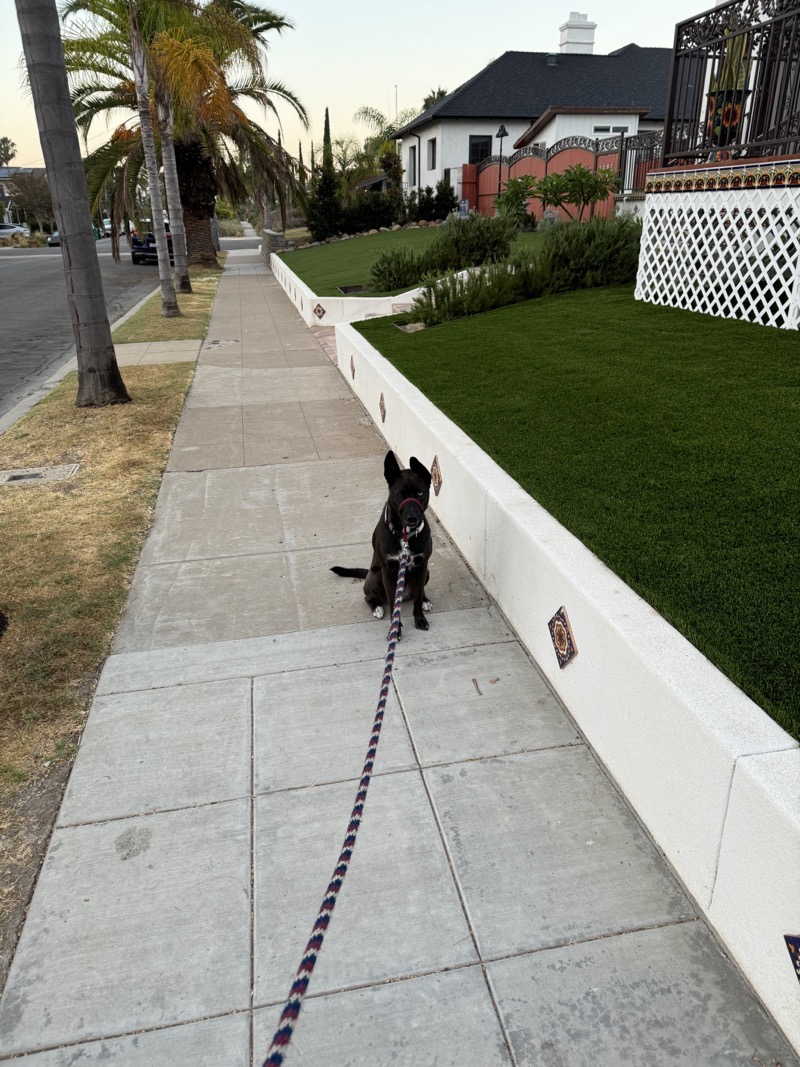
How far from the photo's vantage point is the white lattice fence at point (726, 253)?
327 inches

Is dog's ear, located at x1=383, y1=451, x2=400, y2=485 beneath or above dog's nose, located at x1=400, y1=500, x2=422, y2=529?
above

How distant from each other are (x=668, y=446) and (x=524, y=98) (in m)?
40.7

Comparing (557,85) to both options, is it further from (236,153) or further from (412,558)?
(412,558)

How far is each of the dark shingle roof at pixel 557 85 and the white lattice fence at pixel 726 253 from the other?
1238 inches

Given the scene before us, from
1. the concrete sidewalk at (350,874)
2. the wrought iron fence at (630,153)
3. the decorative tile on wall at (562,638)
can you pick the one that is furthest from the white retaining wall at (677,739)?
the wrought iron fence at (630,153)

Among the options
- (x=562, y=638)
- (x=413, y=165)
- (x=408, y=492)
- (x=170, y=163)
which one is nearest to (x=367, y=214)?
(x=413, y=165)

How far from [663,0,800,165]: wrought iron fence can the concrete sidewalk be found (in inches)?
306

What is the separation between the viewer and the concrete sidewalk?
2254mm

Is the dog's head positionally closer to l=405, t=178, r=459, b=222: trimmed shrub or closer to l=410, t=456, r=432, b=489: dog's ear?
l=410, t=456, r=432, b=489: dog's ear

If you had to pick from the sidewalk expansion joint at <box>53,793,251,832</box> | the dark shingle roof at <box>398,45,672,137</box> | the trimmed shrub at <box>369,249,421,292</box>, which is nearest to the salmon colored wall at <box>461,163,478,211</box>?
the dark shingle roof at <box>398,45,672,137</box>

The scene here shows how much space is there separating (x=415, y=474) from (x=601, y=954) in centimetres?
229

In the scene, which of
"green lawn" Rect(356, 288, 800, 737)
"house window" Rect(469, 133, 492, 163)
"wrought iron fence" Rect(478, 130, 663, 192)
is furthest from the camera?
"house window" Rect(469, 133, 492, 163)

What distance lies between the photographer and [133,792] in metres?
3.20

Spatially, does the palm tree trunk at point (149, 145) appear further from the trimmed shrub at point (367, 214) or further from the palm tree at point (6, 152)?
the palm tree at point (6, 152)
